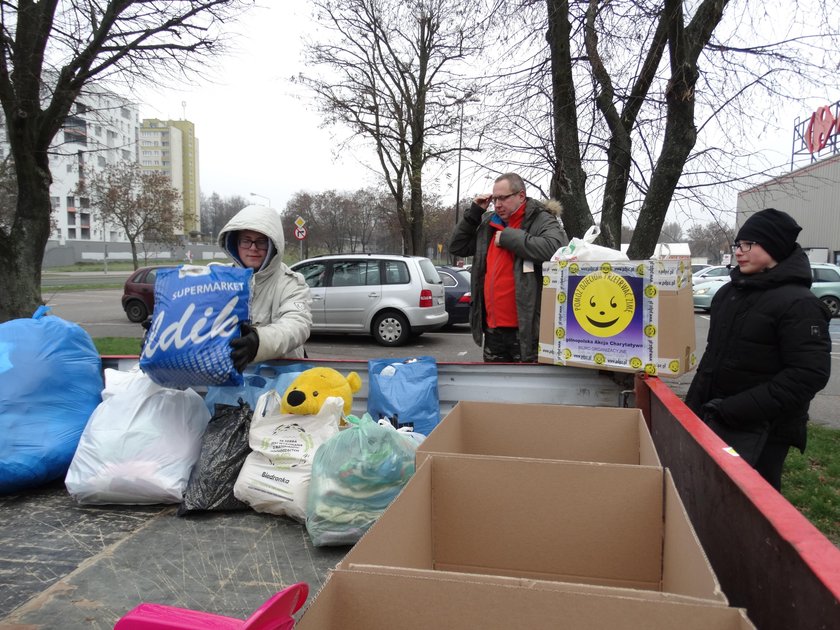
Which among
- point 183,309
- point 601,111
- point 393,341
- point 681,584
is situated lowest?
point 393,341

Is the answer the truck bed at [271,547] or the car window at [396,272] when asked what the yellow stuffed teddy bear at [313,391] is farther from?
the car window at [396,272]

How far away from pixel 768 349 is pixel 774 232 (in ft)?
1.62

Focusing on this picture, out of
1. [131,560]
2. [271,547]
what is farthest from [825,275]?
[131,560]

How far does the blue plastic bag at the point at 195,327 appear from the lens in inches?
102

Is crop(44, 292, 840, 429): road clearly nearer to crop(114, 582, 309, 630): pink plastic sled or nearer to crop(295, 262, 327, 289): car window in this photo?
crop(295, 262, 327, 289): car window

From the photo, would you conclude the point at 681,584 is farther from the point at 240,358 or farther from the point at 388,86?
the point at 388,86

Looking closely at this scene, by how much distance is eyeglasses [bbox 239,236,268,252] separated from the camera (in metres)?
3.31

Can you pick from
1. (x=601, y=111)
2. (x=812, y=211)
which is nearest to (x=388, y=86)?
(x=601, y=111)

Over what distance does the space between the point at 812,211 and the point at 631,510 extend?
38.4 m

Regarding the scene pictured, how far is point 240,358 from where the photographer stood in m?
2.72

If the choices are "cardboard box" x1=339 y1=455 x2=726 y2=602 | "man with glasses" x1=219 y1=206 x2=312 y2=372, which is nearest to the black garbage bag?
"man with glasses" x1=219 y1=206 x2=312 y2=372

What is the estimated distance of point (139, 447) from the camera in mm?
2785

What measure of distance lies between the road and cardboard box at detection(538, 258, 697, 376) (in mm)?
4825

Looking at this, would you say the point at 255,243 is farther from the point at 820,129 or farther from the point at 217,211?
the point at 217,211
